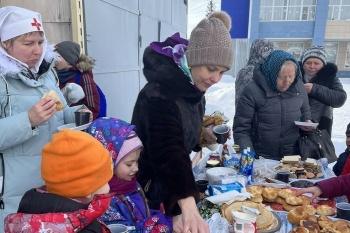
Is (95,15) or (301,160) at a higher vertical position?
(95,15)

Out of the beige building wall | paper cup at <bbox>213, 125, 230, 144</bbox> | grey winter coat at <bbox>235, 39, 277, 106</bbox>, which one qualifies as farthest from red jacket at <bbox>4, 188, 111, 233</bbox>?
grey winter coat at <bbox>235, 39, 277, 106</bbox>

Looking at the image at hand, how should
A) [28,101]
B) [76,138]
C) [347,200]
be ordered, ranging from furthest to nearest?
[347,200]
[28,101]
[76,138]

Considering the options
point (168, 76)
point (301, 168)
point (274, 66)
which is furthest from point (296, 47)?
point (168, 76)

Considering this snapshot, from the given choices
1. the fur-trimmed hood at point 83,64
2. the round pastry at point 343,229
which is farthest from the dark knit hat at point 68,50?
the round pastry at point 343,229

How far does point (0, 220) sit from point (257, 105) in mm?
2158

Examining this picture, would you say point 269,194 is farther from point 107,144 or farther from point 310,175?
point 107,144

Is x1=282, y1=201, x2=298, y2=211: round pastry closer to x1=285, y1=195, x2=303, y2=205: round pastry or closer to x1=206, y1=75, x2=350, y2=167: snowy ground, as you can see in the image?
x1=285, y1=195, x2=303, y2=205: round pastry

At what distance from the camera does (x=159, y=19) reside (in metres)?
6.74

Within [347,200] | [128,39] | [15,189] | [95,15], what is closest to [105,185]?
[15,189]

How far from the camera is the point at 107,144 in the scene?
1.60 metres

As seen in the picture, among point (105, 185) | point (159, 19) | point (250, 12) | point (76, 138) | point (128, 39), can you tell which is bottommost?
point (105, 185)

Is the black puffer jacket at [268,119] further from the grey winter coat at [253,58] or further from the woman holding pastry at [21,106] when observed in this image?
the woman holding pastry at [21,106]

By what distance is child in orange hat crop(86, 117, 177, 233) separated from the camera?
1555 millimetres

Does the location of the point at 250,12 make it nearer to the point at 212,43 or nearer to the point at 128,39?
the point at 128,39
